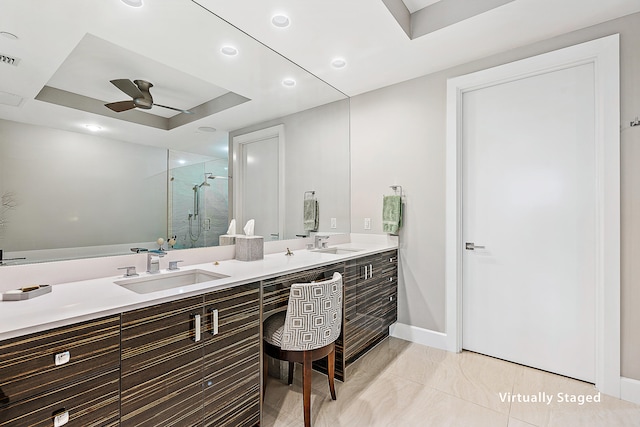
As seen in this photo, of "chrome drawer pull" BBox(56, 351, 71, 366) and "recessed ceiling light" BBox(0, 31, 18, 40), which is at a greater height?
"recessed ceiling light" BBox(0, 31, 18, 40)

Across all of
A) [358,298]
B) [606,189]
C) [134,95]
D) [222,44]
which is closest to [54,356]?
[134,95]

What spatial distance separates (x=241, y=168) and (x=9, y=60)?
126cm

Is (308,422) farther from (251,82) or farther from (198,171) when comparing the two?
(251,82)

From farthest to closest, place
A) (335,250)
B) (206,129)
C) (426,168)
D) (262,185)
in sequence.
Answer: (335,250) → (426,168) → (262,185) → (206,129)

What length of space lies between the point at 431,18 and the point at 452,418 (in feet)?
8.48

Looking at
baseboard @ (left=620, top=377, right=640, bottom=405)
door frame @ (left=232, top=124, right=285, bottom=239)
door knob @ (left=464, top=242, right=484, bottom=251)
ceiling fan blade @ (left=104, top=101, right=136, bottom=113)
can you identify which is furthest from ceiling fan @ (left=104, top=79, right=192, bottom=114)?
baseboard @ (left=620, top=377, right=640, bottom=405)

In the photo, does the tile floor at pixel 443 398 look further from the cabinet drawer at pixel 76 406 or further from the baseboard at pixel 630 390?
the cabinet drawer at pixel 76 406

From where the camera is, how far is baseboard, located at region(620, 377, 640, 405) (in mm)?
1920

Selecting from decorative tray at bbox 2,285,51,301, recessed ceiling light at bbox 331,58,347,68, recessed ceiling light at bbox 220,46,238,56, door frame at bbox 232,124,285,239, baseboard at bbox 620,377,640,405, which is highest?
recessed ceiling light at bbox 331,58,347,68

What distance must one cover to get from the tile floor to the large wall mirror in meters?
1.20

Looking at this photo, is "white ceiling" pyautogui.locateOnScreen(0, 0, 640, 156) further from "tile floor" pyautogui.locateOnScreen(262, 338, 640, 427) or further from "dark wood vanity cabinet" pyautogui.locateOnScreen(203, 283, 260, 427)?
"tile floor" pyautogui.locateOnScreen(262, 338, 640, 427)

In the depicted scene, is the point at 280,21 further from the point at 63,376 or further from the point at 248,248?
the point at 63,376

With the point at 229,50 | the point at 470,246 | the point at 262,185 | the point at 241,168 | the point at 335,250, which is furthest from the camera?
A: the point at 335,250

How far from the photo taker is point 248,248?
2.11m
